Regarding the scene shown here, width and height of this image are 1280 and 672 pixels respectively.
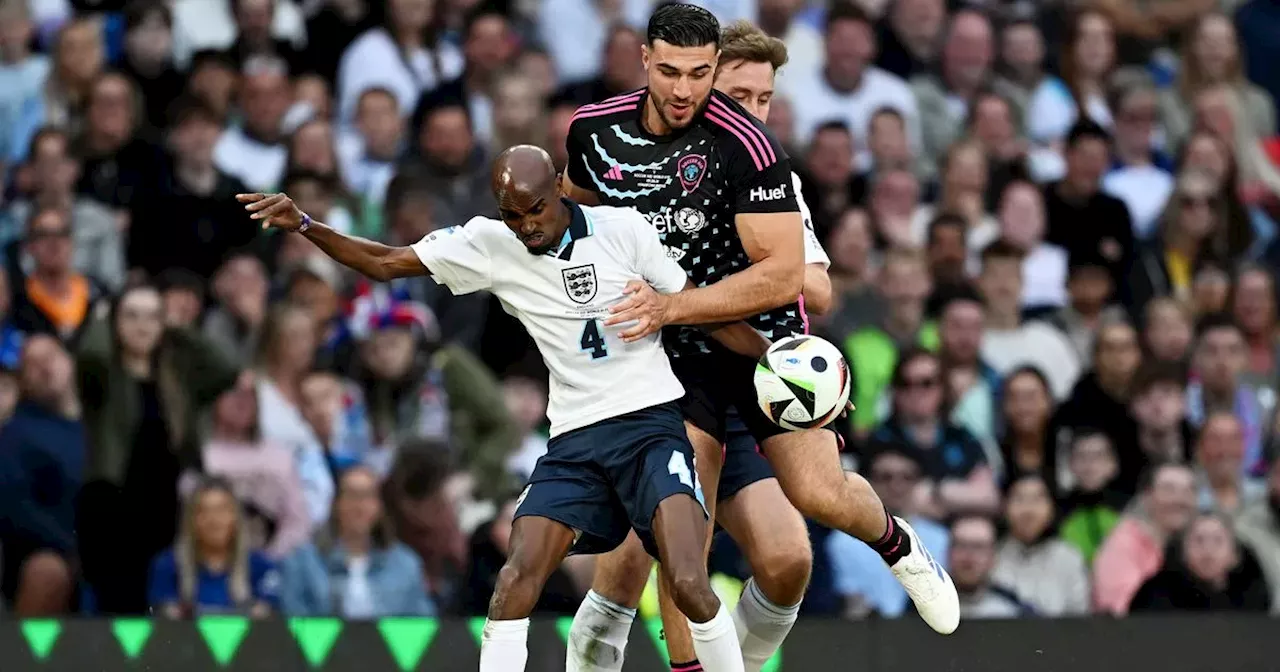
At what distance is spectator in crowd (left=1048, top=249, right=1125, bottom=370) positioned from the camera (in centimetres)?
1202

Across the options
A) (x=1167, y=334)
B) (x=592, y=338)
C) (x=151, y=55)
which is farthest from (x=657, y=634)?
(x=151, y=55)

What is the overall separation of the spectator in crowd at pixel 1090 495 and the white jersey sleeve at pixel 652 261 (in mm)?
4314

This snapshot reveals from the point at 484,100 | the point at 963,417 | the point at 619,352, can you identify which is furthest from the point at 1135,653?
the point at 484,100

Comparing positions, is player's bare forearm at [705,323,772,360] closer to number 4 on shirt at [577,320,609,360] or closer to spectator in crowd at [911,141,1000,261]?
number 4 on shirt at [577,320,609,360]

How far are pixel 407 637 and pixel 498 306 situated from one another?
2.55m

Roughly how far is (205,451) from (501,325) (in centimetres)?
170

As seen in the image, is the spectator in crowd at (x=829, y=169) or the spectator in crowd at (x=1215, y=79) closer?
the spectator in crowd at (x=829, y=169)

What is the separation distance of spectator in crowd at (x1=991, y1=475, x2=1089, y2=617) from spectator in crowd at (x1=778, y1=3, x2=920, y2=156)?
113 inches

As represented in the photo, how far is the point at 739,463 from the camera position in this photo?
7875 mm

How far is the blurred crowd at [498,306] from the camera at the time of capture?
10352mm

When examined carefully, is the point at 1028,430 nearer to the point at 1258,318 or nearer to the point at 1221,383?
the point at 1221,383

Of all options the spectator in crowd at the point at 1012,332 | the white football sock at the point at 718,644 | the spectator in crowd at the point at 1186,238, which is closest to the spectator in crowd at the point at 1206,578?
the spectator in crowd at the point at 1012,332

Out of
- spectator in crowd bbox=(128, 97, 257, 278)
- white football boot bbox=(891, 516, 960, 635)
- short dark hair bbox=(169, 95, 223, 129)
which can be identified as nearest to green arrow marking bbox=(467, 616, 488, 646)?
white football boot bbox=(891, 516, 960, 635)

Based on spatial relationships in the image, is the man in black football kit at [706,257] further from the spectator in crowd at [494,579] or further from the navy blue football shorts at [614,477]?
the spectator in crowd at [494,579]
